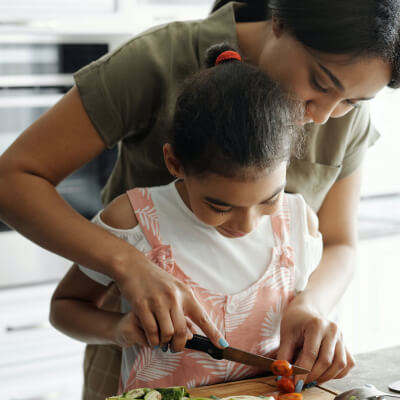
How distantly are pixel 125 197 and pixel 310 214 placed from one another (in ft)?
1.07

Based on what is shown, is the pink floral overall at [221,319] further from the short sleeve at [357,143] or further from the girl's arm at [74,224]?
the short sleeve at [357,143]

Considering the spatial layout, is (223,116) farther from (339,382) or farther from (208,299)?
(339,382)

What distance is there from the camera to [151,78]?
1.11 meters

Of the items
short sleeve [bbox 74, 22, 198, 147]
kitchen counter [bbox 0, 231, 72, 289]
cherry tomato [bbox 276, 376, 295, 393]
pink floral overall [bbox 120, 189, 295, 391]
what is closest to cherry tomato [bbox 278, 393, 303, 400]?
cherry tomato [bbox 276, 376, 295, 393]

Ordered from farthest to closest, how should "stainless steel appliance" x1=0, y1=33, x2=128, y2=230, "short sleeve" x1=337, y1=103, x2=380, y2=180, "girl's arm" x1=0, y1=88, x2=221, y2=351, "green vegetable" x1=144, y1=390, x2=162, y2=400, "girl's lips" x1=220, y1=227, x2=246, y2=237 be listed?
"stainless steel appliance" x1=0, y1=33, x2=128, y2=230 < "short sleeve" x1=337, y1=103, x2=380, y2=180 < "girl's lips" x1=220, y1=227, x2=246, y2=237 < "girl's arm" x1=0, y1=88, x2=221, y2=351 < "green vegetable" x1=144, y1=390, x2=162, y2=400

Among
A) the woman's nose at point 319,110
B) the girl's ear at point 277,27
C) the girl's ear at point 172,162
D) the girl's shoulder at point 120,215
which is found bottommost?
the girl's shoulder at point 120,215

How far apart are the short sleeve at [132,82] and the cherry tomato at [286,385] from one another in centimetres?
47

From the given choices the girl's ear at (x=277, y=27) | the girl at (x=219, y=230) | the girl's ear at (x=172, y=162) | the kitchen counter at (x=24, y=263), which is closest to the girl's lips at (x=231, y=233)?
the girl at (x=219, y=230)

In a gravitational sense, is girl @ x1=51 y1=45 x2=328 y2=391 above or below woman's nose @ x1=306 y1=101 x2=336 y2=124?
below

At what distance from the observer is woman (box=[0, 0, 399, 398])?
970 millimetres

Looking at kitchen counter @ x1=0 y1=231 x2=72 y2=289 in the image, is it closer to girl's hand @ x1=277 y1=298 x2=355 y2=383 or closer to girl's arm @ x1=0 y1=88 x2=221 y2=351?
girl's arm @ x1=0 y1=88 x2=221 y2=351

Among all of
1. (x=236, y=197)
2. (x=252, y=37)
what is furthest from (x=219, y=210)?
(x=252, y=37)

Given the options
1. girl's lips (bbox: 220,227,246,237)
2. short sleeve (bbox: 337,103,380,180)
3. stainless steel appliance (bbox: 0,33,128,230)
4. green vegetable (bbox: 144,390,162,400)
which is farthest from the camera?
stainless steel appliance (bbox: 0,33,128,230)

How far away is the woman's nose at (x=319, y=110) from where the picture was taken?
1039 millimetres
